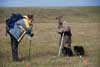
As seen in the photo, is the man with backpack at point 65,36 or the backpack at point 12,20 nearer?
the backpack at point 12,20

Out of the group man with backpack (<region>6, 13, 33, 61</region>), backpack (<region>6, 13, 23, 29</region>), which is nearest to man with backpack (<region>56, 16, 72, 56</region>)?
man with backpack (<region>6, 13, 33, 61</region>)

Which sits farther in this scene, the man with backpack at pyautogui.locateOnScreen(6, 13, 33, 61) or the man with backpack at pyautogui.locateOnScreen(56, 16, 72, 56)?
the man with backpack at pyautogui.locateOnScreen(56, 16, 72, 56)

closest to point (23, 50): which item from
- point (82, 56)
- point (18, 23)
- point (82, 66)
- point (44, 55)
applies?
point (44, 55)

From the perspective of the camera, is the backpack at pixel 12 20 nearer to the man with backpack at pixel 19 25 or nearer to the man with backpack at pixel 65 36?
the man with backpack at pixel 19 25

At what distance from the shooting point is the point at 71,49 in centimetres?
1187

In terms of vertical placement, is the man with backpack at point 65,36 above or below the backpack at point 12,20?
below

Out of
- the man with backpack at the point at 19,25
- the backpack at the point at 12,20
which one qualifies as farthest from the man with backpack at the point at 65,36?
the backpack at the point at 12,20

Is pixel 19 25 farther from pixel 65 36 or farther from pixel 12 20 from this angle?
pixel 65 36

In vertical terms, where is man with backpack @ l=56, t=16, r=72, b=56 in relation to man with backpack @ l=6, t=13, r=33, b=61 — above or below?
below

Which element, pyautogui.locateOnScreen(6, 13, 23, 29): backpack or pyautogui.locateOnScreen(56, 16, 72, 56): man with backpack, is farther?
pyautogui.locateOnScreen(56, 16, 72, 56): man with backpack

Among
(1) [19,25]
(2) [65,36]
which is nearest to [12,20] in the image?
(1) [19,25]

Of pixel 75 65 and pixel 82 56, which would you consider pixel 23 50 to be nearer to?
pixel 82 56

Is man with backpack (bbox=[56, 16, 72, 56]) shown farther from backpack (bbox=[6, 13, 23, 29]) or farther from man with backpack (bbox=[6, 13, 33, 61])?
backpack (bbox=[6, 13, 23, 29])

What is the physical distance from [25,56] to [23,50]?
135cm
